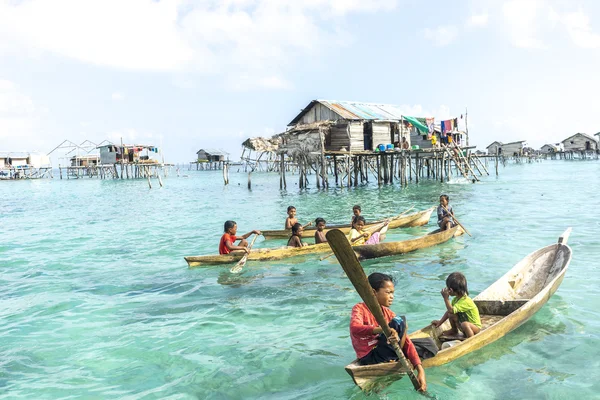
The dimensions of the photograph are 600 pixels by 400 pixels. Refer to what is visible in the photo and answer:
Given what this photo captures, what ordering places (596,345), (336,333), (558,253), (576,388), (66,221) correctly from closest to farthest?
(576,388) < (596,345) < (336,333) < (558,253) < (66,221)

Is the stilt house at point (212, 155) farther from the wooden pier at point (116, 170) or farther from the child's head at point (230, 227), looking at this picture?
the child's head at point (230, 227)

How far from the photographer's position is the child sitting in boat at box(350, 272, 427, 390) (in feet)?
13.8

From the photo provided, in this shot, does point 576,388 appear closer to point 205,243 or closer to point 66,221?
point 205,243

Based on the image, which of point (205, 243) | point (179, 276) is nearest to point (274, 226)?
point (205, 243)

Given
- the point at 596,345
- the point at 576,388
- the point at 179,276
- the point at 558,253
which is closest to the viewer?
the point at 576,388

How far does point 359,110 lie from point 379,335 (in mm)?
28810

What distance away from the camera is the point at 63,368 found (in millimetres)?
5762

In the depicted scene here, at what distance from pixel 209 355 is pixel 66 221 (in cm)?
1803

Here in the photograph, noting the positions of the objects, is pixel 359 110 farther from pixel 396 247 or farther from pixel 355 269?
pixel 355 269

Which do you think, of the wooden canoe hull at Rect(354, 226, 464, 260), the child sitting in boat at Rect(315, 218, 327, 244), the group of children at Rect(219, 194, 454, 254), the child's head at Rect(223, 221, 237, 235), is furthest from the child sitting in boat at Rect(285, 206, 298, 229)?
the wooden canoe hull at Rect(354, 226, 464, 260)

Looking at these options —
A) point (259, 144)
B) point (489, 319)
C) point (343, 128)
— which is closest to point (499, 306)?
point (489, 319)

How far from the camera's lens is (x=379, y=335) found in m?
4.38

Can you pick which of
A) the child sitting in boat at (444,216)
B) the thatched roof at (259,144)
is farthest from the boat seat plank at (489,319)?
the thatched roof at (259,144)

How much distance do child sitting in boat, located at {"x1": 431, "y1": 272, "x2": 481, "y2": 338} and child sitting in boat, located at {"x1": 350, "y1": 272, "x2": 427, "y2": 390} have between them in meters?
1.21
